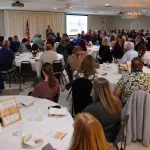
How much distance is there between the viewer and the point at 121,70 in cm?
469

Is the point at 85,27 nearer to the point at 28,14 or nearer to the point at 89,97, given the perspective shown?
the point at 28,14

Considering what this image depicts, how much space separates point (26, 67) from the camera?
6000 mm

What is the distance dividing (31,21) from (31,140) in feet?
43.5

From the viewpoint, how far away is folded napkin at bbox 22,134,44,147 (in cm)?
197

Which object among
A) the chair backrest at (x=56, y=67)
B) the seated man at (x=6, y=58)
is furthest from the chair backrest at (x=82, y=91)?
the seated man at (x=6, y=58)

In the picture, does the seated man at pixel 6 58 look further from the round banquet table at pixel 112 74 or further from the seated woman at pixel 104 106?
the seated woman at pixel 104 106

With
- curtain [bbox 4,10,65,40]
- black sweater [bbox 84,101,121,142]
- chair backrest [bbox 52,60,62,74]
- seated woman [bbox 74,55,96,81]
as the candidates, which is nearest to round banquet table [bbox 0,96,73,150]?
black sweater [bbox 84,101,121,142]

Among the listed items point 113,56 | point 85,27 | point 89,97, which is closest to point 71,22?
point 85,27

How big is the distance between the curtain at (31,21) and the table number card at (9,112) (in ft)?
39.2

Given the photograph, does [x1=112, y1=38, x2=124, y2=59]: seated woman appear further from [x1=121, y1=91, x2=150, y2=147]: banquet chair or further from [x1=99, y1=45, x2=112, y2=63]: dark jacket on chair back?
[x1=121, y1=91, x2=150, y2=147]: banquet chair

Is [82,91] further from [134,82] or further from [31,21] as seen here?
[31,21]

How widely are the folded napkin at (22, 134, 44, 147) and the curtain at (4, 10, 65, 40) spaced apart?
490 inches

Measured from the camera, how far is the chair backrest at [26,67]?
19.6 feet

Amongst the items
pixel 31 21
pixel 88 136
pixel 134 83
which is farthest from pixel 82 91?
pixel 31 21
